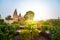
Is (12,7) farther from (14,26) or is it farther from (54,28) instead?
(54,28)

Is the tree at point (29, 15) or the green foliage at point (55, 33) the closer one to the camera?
the green foliage at point (55, 33)

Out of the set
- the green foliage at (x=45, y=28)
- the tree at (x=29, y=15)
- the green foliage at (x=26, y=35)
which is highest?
the tree at (x=29, y=15)

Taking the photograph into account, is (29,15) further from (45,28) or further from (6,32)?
(6,32)

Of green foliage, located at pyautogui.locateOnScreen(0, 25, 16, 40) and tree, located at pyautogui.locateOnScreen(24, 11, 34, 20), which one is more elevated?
tree, located at pyautogui.locateOnScreen(24, 11, 34, 20)

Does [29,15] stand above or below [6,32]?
above

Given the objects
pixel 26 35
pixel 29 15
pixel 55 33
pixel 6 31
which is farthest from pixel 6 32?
pixel 55 33

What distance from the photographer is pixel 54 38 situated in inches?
90.7

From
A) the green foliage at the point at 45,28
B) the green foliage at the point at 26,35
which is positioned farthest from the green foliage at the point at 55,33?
the green foliage at the point at 26,35

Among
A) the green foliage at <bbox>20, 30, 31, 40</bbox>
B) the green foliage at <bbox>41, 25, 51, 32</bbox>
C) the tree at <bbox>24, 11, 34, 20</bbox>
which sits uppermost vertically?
the tree at <bbox>24, 11, 34, 20</bbox>

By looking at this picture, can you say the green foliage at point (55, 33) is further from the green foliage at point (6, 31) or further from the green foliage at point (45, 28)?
the green foliage at point (6, 31)

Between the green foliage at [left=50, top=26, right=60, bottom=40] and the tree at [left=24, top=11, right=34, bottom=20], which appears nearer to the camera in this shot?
the green foliage at [left=50, top=26, right=60, bottom=40]

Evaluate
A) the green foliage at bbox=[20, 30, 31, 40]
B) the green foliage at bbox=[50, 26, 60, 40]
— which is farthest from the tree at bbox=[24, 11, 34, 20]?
the green foliage at bbox=[50, 26, 60, 40]

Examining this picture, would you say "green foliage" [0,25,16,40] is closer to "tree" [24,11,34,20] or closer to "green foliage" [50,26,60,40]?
"tree" [24,11,34,20]

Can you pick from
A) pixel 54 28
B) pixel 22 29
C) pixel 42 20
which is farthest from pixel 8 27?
pixel 54 28
